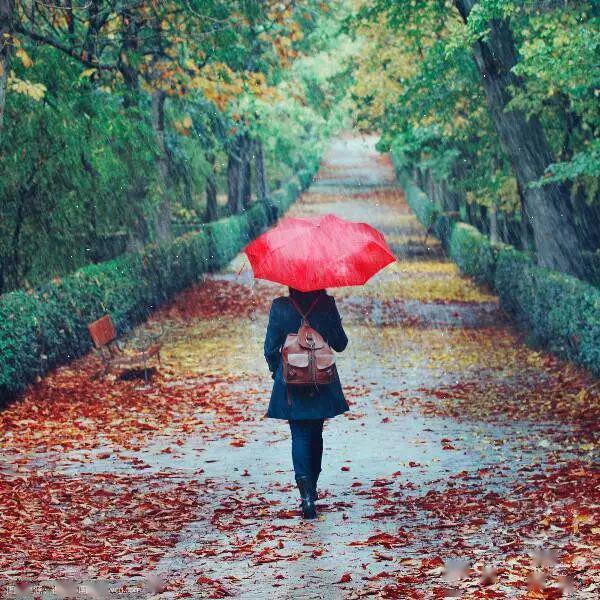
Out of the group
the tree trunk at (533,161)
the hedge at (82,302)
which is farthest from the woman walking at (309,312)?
the tree trunk at (533,161)

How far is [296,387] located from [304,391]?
2.7 inches

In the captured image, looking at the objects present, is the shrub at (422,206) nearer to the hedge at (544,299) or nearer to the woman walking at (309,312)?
the hedge at (544,299)

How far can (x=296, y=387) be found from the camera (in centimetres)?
799

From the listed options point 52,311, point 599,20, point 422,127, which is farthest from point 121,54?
point 422,127

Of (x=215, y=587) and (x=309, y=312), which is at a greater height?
(x=309, y=312)

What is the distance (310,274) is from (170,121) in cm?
2194

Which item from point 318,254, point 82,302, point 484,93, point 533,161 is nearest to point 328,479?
point 318,254

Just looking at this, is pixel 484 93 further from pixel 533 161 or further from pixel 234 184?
pixel 234 184

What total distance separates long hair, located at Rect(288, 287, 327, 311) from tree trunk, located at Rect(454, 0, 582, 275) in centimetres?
1297

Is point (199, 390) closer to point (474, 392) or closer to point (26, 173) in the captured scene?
point (474, 392)

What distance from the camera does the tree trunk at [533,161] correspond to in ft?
67.0

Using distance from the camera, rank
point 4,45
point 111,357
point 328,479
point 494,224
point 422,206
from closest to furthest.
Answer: point 328,479 < point 4,45 < point 111,357 < point 494,224 < point 422,206

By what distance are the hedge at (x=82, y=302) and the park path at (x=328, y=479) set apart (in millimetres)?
367

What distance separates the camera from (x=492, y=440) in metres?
11.2
